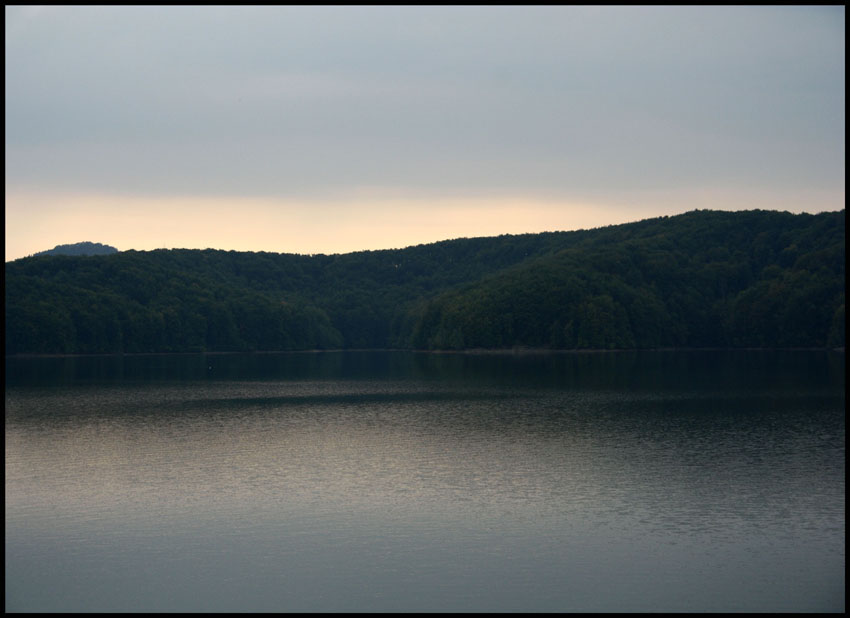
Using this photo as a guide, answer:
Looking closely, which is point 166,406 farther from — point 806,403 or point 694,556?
point 694,556

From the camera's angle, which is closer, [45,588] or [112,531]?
[45,588]

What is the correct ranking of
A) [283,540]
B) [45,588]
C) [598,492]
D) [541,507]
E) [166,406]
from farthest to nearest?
1. [166,406]
2. [598,492]
3. [541,507]
4. [283,540]
5. [45,588]

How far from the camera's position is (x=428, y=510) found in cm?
3719

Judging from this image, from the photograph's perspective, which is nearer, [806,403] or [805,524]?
[805,524]

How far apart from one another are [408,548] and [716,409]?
50.9 m

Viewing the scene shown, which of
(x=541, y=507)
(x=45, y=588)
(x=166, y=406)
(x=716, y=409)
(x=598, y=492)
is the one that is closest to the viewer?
(x=45, y=588)

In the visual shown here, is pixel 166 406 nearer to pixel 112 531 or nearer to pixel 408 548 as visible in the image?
pixel 112 531

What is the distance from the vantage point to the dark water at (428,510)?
27391mm

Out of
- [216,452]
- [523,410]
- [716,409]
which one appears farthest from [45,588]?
[716,409]

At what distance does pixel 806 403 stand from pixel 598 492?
46297 millimetres

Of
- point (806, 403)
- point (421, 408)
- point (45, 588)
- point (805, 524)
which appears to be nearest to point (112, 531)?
point (45, 588)

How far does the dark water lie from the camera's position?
27391 millimetres

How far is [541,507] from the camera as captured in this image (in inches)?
1478

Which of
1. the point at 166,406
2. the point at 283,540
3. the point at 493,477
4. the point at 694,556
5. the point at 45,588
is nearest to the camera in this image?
the point at 45,588
